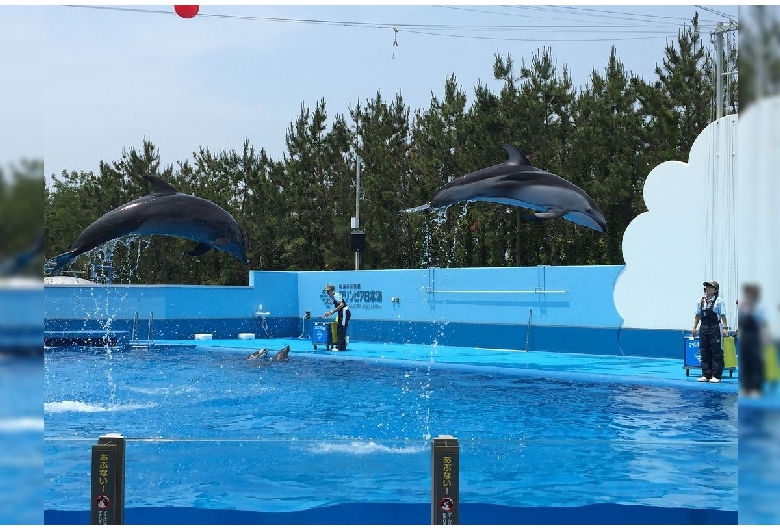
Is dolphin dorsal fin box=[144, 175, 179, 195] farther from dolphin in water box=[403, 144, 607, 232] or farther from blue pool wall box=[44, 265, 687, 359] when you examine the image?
blue pool wall box=[44, 265, 687, 359]

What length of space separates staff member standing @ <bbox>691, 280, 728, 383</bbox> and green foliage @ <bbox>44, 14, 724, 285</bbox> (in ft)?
31.0

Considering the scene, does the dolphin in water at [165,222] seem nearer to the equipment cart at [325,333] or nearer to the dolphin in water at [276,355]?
the dolphin in water at [276,355]

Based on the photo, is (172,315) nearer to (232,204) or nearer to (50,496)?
(232,204)

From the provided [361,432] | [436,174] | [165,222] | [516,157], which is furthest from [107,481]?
[436,174]

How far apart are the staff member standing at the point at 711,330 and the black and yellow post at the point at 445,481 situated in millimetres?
7007

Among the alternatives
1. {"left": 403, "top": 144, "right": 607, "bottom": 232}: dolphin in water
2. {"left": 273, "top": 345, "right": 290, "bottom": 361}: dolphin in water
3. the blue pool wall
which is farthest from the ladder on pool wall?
{"left": 403, "top": 144, "right": 607, "bottom": 232}: dolphin in water

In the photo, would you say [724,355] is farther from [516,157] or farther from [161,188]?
[161,188]

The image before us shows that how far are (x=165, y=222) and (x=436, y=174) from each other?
13075mm

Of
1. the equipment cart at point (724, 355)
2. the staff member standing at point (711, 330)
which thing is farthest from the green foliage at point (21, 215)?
the equipment cart at point (724, 355)

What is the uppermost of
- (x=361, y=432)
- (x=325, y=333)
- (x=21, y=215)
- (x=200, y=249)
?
(x=200, y=249)

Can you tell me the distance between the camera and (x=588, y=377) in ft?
38.2

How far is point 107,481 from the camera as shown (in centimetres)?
409

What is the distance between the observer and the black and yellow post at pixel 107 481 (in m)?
4.09

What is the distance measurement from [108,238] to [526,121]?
13076 mm
